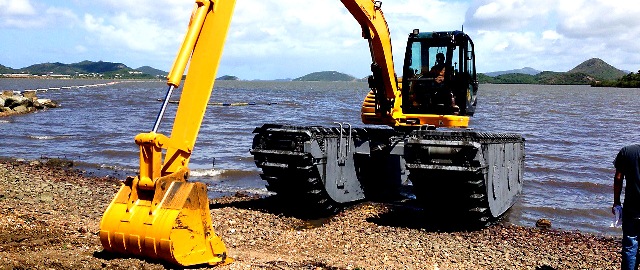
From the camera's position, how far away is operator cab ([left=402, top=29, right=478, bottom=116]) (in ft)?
44.6

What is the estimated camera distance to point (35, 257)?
747 cm

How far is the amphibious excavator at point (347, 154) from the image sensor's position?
24.0ft

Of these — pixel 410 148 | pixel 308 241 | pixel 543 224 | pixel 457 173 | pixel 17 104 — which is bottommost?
pixel 543 224

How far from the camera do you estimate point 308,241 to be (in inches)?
395

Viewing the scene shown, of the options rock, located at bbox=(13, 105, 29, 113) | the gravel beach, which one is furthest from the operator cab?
rock, located at bbox=(13, 105, 29, 113)

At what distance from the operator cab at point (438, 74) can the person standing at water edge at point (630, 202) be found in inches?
246

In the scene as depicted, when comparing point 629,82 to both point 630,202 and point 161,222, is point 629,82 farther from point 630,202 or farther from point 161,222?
point 161,222

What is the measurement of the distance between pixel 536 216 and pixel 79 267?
10004mm

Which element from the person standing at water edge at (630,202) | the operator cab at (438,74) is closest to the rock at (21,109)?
the operator cab at (438,74)

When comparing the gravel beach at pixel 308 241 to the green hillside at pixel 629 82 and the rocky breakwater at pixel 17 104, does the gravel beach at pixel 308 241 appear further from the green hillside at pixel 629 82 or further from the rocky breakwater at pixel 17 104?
the green hillside at pixel 629 82

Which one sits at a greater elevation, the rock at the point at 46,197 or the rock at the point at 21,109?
the rock at the point at 21,109

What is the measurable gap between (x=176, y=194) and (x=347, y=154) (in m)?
5.78

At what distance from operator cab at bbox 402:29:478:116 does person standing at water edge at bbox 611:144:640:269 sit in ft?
20.5

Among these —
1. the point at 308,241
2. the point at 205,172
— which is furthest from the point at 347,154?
the point at 205,172
